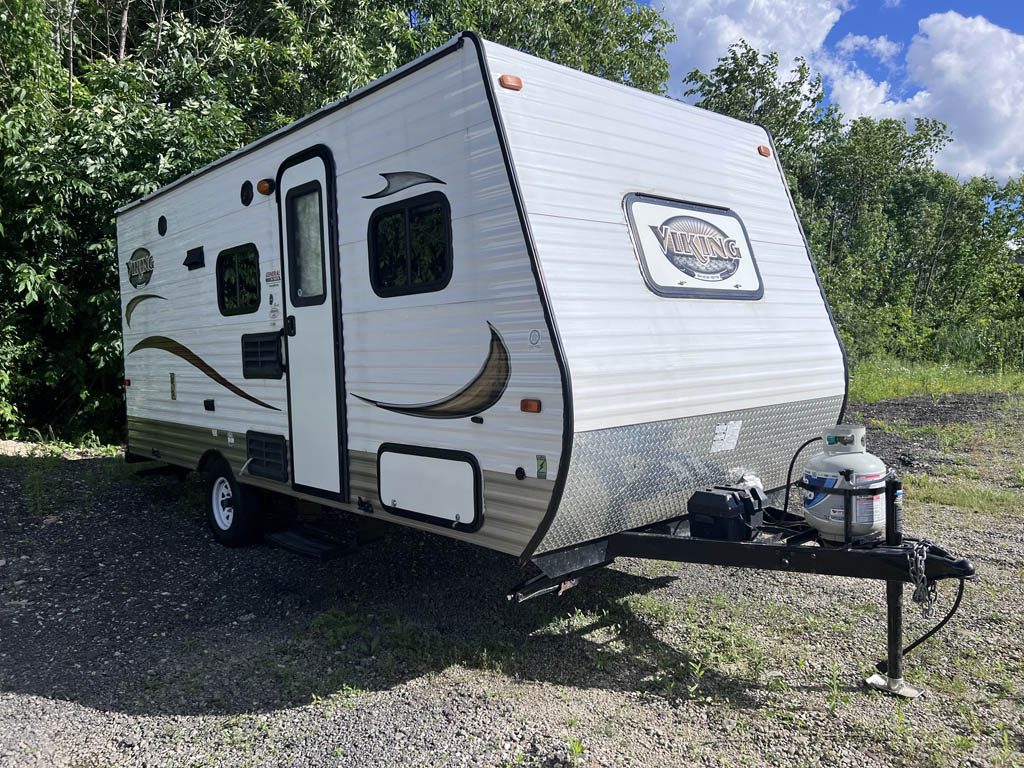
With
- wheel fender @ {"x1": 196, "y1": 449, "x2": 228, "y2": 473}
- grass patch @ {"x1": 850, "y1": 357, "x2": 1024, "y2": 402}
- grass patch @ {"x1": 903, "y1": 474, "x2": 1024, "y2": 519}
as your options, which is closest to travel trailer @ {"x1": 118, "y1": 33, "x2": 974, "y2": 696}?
wheel fender @ {"x1": 196, "y1": 449, "x2": 228, "y2": 473}

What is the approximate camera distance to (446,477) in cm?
394

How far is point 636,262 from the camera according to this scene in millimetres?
3926

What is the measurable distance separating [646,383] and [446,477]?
43.8 inches

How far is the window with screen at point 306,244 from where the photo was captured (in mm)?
4844

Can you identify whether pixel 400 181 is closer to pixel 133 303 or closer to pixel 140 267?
pixel 140 267

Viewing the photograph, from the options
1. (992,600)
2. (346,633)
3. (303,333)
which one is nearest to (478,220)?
(303,333)

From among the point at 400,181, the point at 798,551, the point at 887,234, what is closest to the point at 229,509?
the point at 400,181

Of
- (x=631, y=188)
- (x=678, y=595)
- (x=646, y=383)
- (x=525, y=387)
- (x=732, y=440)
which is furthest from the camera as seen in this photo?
(x=678, y=595)

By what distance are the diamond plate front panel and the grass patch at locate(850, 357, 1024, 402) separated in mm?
10194

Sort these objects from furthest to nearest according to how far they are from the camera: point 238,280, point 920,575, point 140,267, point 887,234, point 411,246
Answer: point 887,234, point 140,267, point 238,280, point 411,246, point 920,575

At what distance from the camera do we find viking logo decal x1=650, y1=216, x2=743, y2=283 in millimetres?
4156

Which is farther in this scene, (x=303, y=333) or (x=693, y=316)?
(x=303, y=333)

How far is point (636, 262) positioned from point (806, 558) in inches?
63.8

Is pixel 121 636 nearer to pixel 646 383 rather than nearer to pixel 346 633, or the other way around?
pixel 346 633
